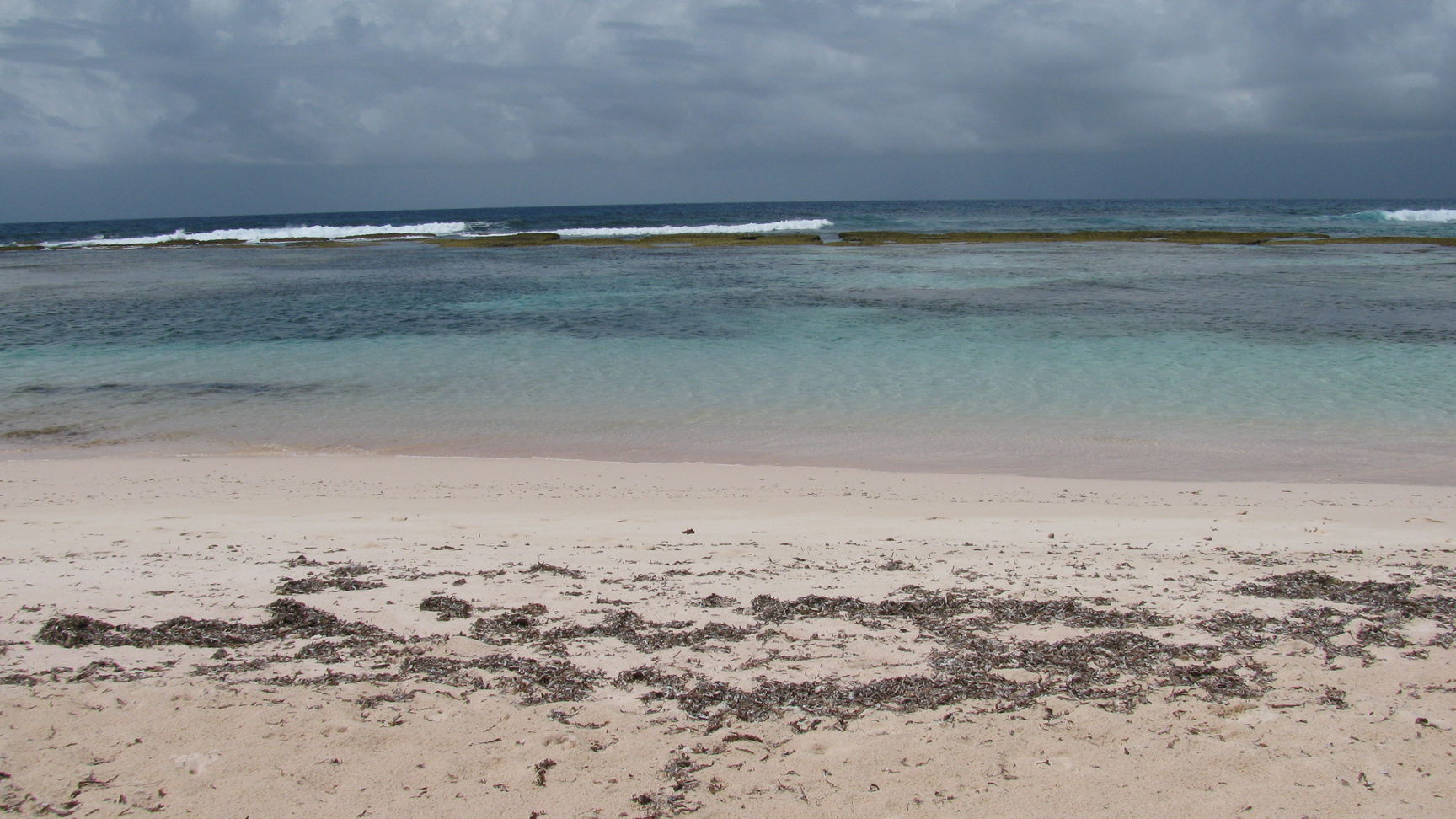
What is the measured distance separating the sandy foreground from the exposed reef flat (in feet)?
122

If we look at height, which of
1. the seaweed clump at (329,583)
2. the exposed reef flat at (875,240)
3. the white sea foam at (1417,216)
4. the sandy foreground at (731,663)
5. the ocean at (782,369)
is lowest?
the sandy foreground at (731,663)

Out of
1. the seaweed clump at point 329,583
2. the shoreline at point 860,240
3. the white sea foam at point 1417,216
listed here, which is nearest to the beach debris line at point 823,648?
the seaweed clump at point 329,583

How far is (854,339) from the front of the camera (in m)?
16.1

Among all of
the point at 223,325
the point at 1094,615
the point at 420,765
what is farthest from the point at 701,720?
the point at 223,325

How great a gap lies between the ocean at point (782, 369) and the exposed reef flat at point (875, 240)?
45.5 ft

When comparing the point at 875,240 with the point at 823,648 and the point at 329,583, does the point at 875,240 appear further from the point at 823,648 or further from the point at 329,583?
the point at 823,648

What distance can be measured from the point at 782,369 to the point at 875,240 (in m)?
32.7

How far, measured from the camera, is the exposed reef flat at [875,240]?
41219mm

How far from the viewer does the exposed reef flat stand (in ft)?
135

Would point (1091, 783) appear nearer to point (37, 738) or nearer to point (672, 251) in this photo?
point (37, 738)

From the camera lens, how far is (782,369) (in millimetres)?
13555

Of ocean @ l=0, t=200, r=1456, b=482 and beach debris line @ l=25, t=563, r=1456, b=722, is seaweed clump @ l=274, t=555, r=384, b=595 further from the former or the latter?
ocean @ l=0, t=200, r=1456, b=482

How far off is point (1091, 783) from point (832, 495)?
4511 mm

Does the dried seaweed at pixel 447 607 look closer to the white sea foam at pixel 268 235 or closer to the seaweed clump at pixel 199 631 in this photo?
the seaweed clump at pixel 199 631
